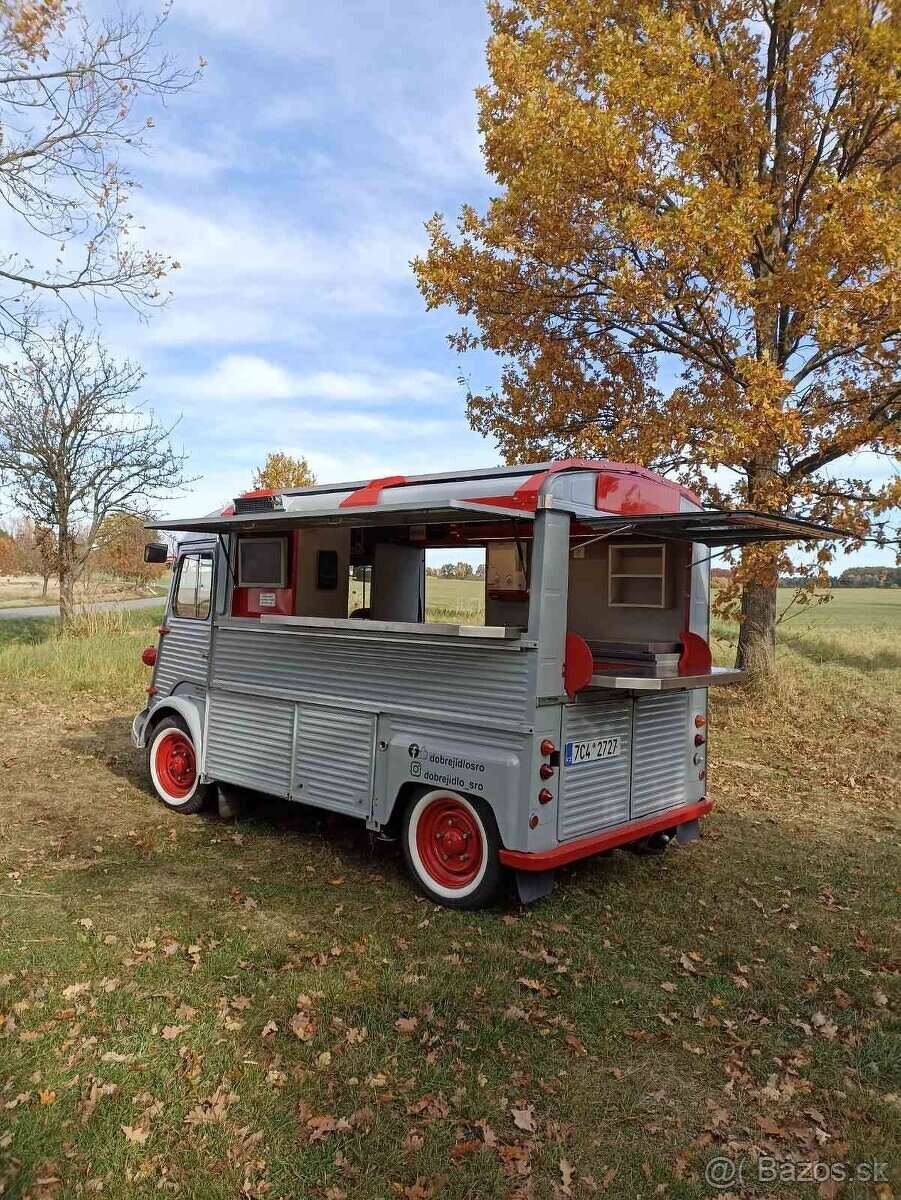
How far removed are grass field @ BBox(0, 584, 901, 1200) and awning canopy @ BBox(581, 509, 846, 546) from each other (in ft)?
8.81

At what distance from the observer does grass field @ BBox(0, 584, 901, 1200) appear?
10.9 feet

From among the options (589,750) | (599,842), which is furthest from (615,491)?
(599,842)

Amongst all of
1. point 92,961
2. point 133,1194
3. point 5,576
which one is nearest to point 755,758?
point 92,961

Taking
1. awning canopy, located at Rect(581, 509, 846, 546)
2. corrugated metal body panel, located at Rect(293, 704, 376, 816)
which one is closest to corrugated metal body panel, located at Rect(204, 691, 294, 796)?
corrugated metal body panel, located at Rect(293, 704, 376, 816)

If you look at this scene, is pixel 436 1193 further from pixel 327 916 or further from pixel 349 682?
pixel 349 682

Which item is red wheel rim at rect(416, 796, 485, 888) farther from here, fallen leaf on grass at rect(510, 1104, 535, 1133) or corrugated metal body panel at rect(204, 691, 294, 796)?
fallen leaf on grass at rect(510, 1104, 535, 1133)

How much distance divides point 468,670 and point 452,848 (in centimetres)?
128

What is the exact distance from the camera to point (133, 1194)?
10.2ft

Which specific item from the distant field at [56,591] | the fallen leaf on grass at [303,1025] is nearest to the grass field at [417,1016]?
the fallen leaf on grass at [303,1025]

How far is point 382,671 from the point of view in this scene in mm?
6238

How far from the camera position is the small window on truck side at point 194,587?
25.7 feet

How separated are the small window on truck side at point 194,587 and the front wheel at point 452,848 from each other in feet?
10.2

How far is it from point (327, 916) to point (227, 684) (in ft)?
8.48

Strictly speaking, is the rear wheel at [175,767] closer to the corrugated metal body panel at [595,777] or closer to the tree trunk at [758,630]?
the corrugated metal body panel at [595,777]
